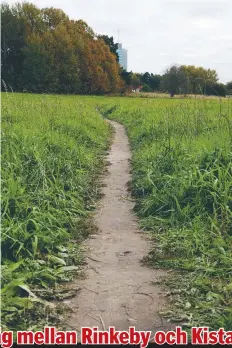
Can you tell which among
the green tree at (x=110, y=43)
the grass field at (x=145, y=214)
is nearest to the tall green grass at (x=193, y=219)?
the grass field at (x=145, y=214)

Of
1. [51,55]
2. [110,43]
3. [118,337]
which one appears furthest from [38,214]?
[110,43]

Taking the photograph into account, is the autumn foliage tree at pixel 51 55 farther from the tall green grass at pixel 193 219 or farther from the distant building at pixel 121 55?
the tall green grass at pixel 193 219

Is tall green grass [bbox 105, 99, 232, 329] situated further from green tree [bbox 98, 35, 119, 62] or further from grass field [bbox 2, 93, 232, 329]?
green tree [bbox 98, 35, 119, 62]

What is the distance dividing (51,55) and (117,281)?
4907 cm

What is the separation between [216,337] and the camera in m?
3.00

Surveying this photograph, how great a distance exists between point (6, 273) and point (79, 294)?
587 mm

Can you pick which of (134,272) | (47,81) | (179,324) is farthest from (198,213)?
(47,81)

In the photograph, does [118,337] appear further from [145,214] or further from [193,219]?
[145,214]

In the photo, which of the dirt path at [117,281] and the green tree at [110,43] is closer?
the dirt path at [117,281]

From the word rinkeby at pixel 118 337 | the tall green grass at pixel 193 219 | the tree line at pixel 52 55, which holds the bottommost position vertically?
the word rinkeby at pixel 118 337

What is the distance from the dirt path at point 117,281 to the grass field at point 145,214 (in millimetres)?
158

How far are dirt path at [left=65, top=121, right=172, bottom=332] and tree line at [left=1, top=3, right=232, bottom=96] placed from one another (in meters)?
38.8

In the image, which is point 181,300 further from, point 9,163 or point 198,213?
point 9,163

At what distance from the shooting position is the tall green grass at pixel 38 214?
353 centimetres
